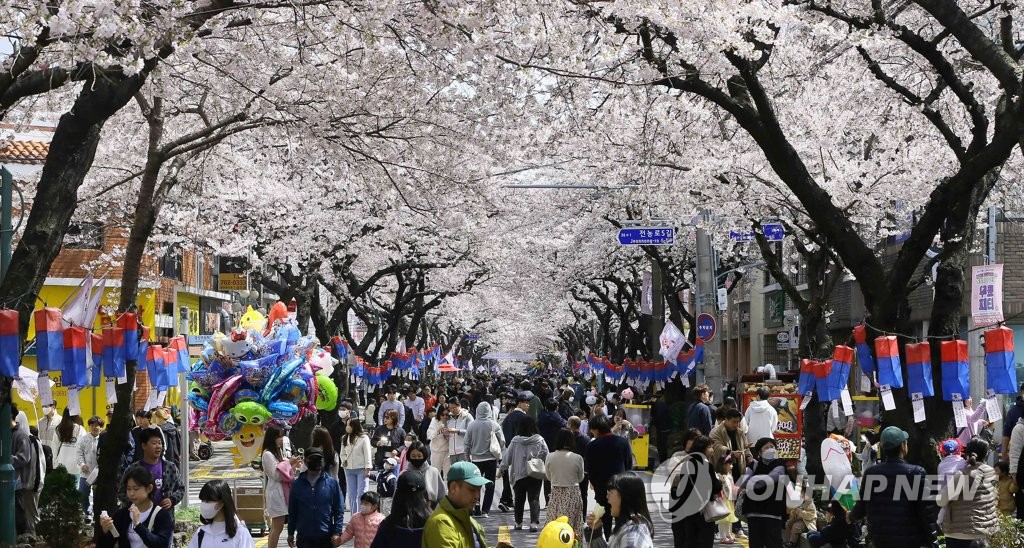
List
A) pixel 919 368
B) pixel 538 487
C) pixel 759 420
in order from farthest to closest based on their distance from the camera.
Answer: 1. pixel 759 420
2. pixel 538 487
3. pixel 919 368

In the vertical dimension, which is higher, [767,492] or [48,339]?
[48,339]

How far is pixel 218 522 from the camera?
8117 mm

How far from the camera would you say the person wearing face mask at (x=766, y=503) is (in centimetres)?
1152

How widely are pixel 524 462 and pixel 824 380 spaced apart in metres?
4.01

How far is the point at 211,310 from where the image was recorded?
54.0 m

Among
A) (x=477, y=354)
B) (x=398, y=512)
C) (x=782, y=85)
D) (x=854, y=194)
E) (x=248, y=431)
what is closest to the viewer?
(x=398, y=512)


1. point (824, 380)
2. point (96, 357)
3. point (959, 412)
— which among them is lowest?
point (959, 412)

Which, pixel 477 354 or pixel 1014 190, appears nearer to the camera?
pixel 1014 190

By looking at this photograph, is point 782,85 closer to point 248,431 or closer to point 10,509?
point 248,431

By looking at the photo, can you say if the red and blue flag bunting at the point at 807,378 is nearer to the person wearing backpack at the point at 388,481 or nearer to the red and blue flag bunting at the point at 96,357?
the person wearing backpack at the point at 388,481

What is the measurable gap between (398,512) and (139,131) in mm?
12458

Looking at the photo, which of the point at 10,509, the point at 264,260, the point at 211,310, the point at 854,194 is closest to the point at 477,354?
the point at 211,310

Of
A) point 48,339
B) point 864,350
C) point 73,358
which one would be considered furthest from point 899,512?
point 48,339

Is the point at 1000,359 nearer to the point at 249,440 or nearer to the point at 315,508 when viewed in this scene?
the point at 315,508
